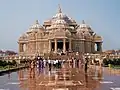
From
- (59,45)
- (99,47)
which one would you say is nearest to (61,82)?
(59,45)

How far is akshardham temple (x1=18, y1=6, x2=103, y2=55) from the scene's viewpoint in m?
89.5

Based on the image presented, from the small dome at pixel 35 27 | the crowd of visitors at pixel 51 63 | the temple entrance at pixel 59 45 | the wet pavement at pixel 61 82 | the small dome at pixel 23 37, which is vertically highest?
the small dome at pixel 35 27

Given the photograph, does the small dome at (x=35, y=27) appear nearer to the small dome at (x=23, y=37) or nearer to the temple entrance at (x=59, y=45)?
the small dome at (x=23, y=37)

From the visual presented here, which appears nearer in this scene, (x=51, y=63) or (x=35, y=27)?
(x=51, y=63)

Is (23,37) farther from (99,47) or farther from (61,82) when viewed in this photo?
(61,82)

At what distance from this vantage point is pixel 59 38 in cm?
8856

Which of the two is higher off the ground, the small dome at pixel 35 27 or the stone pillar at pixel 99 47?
the small dome at pixel 35 27

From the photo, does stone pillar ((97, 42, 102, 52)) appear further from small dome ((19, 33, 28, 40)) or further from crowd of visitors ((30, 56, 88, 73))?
crowd of visitors ((30, 56, 88, 73))

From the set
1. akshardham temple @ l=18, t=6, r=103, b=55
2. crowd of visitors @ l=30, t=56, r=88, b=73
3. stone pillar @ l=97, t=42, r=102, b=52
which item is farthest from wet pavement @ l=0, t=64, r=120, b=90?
stone pillar @ l=97, t=42, r=102, b=52

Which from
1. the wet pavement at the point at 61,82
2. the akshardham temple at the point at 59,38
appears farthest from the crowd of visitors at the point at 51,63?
the akshardham temple at the point at 59,38

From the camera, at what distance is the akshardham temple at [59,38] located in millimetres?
89500

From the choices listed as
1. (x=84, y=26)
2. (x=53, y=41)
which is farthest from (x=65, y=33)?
(x=84, y=26)

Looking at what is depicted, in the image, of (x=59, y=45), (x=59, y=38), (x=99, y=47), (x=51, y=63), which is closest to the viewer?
(x=51, y=63)

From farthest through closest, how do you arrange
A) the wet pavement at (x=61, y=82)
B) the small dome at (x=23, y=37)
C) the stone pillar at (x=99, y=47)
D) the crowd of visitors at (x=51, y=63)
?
1. the small dome at (x=23, y=37)
2. the stone pillar at (x=99, y=47)
3. the crowd of visitors at (x=51, y=63)
4. the wet pavement at (x=61, y=82)
